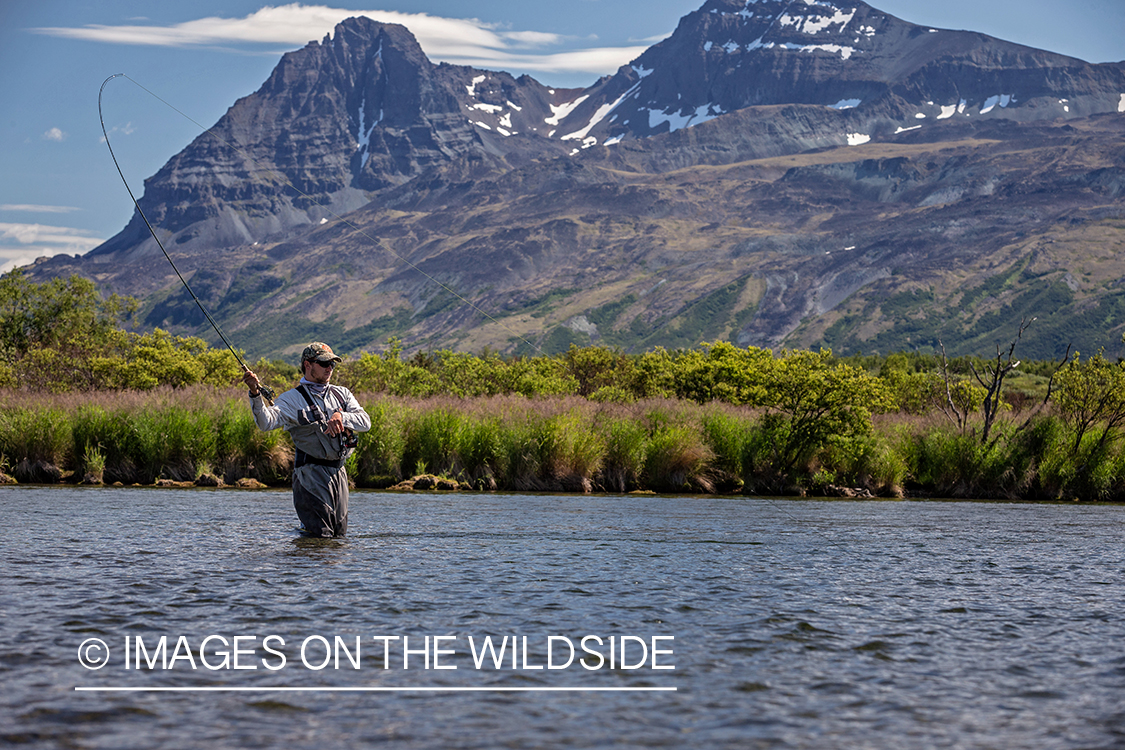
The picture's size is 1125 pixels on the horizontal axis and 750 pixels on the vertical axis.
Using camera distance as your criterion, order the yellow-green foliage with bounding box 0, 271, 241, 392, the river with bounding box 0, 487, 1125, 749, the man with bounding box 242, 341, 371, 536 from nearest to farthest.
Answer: the river with bounding box 0, 487, 1125, 749 < the man with bounding box 242, 341, 371, 536 < the yellow-green foliage with bounding box 0, 271, 241, 392

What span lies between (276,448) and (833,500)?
14.5 metres

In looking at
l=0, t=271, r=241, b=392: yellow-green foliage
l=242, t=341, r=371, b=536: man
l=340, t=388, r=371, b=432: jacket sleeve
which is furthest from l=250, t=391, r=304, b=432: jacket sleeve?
l=0, t=271, r=241, b=392: yellow-green foliage

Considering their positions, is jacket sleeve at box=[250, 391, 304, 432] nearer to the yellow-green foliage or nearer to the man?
the man

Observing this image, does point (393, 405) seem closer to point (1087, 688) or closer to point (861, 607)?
point (861, 607)

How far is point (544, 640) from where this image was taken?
8617 millimetres

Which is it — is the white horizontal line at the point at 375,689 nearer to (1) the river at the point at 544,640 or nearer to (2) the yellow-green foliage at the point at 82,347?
(1) the river at the point at 544,640

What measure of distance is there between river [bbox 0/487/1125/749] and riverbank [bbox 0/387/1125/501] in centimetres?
987

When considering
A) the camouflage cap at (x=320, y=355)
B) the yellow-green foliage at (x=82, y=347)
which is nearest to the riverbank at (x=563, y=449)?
the yellow-green foliage at (x=82, y=347)

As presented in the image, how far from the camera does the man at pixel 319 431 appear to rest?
1209 centimetres

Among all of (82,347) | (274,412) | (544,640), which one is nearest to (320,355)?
(274,412)

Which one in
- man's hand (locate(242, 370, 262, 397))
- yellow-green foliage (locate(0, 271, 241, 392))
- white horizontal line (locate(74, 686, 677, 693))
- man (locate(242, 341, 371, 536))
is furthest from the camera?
yellow-green foliage (locate(0, 271, 241, 392))

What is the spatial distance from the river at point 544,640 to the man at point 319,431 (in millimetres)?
569

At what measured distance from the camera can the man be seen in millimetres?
12086

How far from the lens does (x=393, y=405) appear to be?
26.9m
